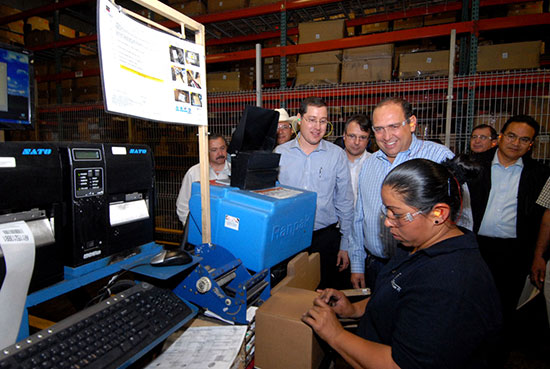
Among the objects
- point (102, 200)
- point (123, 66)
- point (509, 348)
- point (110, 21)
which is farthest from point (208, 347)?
point (509, 348)

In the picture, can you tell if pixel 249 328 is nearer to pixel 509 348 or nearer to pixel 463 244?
pixel 463 244

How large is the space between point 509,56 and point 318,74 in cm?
199

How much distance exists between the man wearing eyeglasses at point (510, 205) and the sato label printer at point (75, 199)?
2337mm

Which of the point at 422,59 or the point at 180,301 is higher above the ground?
the point at 422,59

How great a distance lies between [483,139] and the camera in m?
2.89

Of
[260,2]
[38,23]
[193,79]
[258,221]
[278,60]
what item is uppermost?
[38,23]

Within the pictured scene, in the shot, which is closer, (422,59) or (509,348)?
(509,348)

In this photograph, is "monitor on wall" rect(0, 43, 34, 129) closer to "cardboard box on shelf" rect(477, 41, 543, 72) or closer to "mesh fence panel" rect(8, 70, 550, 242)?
"mesh fence panel" rect(8, 70, 550, 242)

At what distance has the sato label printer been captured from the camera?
0.84 meters

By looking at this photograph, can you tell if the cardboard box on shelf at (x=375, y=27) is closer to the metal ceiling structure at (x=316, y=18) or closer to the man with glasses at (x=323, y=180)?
the metal ceiling structure at (x=316, y=18)

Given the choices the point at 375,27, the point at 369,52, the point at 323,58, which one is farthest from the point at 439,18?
the point at 323,58

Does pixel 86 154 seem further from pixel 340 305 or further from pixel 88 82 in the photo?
pixel 88 82

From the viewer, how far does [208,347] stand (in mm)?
968

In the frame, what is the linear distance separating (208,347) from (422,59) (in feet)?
12.0
